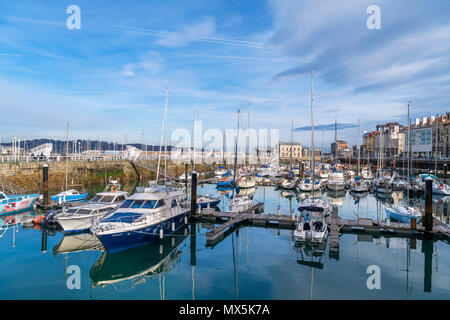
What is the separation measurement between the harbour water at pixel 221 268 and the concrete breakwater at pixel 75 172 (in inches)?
917

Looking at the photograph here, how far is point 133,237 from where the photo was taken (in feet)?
56.3

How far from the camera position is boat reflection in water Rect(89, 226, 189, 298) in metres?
13.5

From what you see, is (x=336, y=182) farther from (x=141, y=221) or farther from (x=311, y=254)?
(x=141, y=221)

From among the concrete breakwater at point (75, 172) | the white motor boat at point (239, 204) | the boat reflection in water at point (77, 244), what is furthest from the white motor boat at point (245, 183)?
the boat reflection in water at point (77, 244)

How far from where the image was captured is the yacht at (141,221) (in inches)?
645

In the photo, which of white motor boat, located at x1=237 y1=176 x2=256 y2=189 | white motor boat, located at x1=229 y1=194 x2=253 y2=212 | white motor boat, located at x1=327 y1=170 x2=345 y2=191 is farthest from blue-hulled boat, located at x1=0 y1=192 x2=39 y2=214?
white motor boat, located at x1=327 y1=170 x2=345 y2=191

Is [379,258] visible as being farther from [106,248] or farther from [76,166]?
[76,166]

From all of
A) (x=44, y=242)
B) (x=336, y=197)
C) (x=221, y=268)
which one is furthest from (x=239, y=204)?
(x=336, y=197)

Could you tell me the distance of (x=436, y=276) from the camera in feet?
47.9

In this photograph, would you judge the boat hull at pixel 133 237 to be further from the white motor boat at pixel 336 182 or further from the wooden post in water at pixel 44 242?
the white motor boat at pixel 336 182

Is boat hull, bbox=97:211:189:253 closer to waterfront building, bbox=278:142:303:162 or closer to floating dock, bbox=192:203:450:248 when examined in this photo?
floating dock, bbox=192:203:450:248
